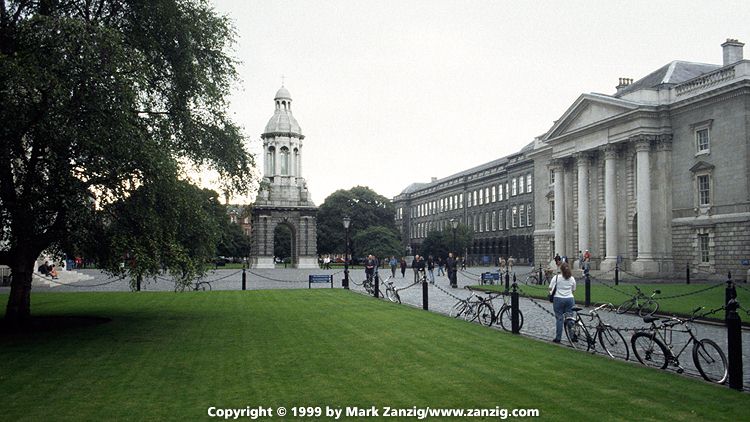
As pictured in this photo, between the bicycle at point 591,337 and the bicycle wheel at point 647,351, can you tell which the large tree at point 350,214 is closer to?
the bicycle at point 591,337

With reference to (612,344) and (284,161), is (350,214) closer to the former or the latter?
(284,161)

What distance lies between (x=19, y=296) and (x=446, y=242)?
7555 cm

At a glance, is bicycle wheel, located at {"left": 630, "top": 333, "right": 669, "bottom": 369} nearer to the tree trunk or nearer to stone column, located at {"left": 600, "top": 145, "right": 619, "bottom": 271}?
the tree trunk

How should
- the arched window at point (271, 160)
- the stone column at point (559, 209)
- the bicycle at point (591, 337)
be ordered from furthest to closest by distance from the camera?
1. the arched window at point (271, 160)
2. the stone column at point (559, 209)
3. the bicycle at point (591, 337)

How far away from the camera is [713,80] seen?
142ft

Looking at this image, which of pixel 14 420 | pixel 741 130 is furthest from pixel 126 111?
pixel 741 130

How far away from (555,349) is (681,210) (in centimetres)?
3663

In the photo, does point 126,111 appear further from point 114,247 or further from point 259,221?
point 259,221

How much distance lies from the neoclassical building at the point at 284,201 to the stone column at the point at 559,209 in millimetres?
34915

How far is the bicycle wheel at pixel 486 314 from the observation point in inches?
687

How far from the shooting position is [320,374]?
1071 centimetres

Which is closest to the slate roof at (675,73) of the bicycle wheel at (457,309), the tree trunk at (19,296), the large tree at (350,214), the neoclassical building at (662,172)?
the neoclassical building at (662,172)

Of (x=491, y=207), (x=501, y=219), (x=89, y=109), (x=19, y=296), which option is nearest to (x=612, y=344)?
(x=89, y=109)

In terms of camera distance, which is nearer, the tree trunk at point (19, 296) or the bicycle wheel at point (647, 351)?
the bicycle wheel at point (647, 351)
